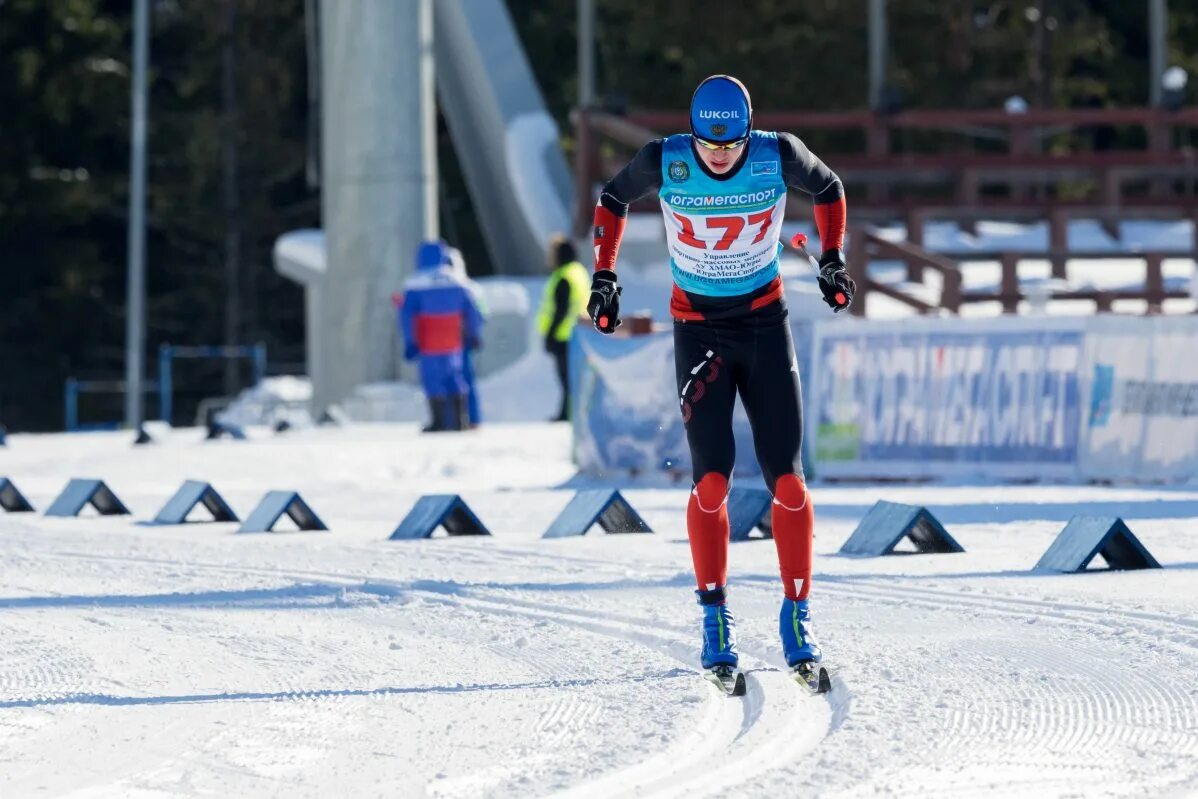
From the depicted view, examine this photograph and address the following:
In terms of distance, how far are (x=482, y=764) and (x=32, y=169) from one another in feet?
137

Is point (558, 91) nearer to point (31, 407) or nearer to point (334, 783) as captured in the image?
point (31, 407)

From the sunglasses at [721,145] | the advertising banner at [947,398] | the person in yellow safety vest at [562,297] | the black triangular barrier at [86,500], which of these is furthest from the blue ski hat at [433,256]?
the sunglasses at [721,145]

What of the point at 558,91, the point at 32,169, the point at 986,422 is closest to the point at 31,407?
the point at 32,169

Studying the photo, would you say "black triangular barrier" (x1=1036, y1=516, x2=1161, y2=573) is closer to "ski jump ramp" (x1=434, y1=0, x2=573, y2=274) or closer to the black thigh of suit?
the black thigh of suit

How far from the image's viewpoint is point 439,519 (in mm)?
11930

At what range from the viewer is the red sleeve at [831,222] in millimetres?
7270

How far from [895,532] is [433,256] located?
11.0 meters

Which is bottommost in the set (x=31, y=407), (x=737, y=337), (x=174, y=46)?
(x=31, y=407)

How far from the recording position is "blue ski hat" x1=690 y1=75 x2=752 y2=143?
6887 mm

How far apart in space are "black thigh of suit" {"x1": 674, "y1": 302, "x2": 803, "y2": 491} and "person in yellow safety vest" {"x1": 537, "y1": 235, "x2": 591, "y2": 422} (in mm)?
13066

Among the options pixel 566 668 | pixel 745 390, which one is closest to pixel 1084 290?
pixel 745 390

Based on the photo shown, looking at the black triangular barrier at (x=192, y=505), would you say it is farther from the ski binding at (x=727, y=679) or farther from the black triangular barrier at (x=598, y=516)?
the ski binding at (x=727, y=679)

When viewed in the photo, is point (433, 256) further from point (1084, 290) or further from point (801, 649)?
point (801, 649)

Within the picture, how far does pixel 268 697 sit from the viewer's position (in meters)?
6.58
